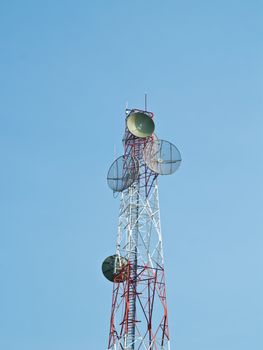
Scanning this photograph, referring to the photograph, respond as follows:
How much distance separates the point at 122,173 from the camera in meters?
46.4

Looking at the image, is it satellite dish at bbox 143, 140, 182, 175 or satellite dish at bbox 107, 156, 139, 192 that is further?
satellite dish at bbox 143, 140, 182, 175

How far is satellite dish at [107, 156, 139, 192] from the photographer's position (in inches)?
1800

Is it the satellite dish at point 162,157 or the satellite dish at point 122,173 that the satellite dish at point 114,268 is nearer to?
the satellite dish at point 122,173

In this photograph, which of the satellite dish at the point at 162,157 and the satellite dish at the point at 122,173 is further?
the satellite dish at the point at 162,157

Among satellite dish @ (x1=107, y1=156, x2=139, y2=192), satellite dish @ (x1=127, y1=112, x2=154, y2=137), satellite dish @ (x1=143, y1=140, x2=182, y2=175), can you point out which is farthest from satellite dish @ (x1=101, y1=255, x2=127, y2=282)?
satellite dish @ (x1=127, y1=112, x2=154, y2=137)

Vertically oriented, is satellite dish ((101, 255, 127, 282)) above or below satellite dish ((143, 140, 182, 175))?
below

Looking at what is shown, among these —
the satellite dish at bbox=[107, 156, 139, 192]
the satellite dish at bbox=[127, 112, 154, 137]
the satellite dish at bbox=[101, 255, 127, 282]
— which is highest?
the satellite dish at bbox=[127, 112, 154, 137]

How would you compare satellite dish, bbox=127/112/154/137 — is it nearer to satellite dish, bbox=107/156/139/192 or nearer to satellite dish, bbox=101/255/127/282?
satellite dish, bbox=107/156/139/192

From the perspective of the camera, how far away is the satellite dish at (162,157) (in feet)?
153

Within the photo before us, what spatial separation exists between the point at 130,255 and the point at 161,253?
2.02 m

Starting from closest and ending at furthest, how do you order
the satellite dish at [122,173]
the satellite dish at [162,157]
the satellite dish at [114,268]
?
the satellite dish at [114,268], the satellite dish at [122,173], the satellite dish at [162,157]

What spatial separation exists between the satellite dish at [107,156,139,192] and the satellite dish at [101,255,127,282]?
491cm

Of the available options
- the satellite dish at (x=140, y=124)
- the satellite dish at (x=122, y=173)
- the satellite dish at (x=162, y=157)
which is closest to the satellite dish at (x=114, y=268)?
the satellite dish at (x=122, y=173)

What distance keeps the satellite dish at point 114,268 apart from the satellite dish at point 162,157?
6652 millimetres
